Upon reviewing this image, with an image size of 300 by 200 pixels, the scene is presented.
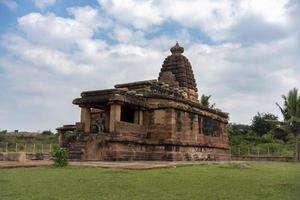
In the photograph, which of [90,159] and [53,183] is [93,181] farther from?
[90,159]

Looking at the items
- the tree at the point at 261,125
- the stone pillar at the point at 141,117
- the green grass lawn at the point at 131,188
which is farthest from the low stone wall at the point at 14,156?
the tree at the point at 261,125

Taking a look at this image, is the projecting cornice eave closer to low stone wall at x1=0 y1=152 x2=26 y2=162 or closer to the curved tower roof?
low stone wall at x1=0 y1=152 x2=26 y2=162

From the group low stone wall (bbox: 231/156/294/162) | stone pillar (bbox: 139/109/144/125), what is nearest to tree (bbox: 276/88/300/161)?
low stone wall (bbox: 231/156/294/162)

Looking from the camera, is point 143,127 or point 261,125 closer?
point 143,127

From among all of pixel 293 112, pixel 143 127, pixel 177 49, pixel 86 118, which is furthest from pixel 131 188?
pixel 293 112

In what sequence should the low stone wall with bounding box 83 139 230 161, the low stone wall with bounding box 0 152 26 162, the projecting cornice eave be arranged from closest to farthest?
the low stone wall with bounding box 0 152 26 162
the low stone wall with bounding box 83 139 230 161
the projecting cornice eave

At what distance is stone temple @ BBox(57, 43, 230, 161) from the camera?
58.6 ft

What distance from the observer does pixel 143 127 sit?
20.7 m

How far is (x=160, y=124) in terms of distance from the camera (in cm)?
2066

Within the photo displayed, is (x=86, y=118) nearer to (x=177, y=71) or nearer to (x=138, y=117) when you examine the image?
(x=138, y=117)

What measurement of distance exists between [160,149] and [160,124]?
4.45 ft

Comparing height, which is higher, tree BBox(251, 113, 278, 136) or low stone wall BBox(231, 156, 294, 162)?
tree BBox(251, 113, 278, 136)

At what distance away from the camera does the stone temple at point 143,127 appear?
17875 mm

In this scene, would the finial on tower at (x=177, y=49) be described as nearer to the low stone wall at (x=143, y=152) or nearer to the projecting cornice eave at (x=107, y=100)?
the low stone wall at (x=143, y=152)
